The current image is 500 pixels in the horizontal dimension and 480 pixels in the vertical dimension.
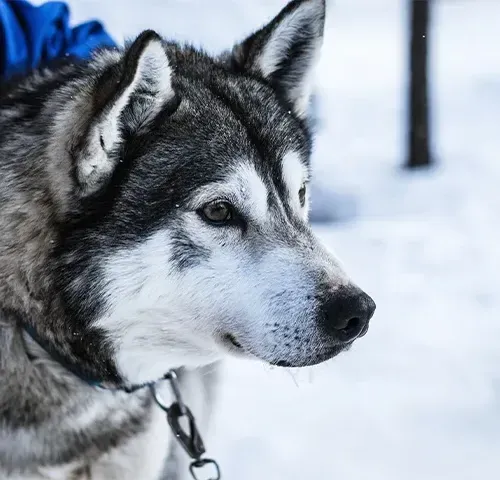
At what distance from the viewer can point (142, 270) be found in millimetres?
1895

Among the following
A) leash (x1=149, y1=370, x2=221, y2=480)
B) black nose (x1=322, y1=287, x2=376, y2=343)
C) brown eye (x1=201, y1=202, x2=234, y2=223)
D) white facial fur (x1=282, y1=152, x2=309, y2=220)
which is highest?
brown eye (x1=201, y1=202, x2=234, y2=223)

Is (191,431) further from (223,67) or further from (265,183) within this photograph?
(223,67)

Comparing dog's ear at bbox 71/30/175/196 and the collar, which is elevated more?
dog's ear at bbox 71/30/175/196

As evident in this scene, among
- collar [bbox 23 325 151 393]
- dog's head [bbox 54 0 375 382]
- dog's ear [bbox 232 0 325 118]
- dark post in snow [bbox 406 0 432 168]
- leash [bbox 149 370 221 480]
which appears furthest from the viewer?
dark post in snow [bbox 406 0 432 168]

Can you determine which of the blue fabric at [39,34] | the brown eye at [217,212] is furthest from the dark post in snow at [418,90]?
the brown eye at [217,212]

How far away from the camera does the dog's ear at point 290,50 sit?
2.20 m

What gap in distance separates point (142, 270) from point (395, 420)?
1566mm

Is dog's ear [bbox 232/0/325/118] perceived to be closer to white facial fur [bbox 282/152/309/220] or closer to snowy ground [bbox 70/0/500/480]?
white facial fur [bbox 282/152/309/220]

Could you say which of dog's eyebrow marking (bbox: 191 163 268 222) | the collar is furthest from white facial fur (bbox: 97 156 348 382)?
the collar

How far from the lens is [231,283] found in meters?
1.90

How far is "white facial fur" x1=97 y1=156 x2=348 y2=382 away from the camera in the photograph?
6.17ft

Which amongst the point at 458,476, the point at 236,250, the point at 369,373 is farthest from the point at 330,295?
the point at 369,373

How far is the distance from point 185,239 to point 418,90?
5240mm

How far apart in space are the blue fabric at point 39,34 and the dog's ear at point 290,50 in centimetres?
75
